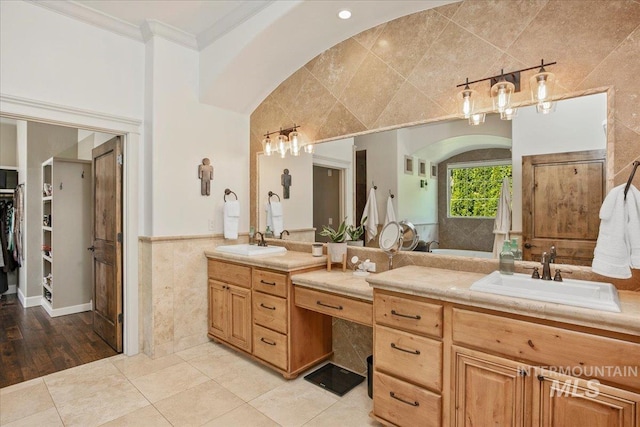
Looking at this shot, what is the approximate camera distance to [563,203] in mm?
1922

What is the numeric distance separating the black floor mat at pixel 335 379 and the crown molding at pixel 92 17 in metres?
3.29

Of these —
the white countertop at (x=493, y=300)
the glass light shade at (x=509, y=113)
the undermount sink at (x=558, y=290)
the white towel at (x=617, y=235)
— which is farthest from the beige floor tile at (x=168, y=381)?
the glass light shade at (x=509, y=113)

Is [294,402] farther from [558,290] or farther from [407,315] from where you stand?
[558,290]

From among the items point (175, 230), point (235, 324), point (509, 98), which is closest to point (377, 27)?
point (509, 98)

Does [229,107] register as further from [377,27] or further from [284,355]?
[284,355]

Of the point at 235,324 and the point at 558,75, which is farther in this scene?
the point at 235,324

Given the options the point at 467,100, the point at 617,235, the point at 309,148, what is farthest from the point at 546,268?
the point at 309,148

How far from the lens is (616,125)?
1757mm

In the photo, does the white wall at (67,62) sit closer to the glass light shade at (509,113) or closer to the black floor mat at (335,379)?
the black floor mat at (335,379)

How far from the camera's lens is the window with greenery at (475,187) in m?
2.18

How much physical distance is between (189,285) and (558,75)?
3.27m

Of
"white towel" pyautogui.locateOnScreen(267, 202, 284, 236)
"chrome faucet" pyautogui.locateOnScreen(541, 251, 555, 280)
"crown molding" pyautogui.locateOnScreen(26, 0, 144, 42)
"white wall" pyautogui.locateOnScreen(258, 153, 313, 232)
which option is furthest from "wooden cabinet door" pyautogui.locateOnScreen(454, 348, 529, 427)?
"crown molding" pyautogui.locateOnScreen(26, 0, 144, 42)

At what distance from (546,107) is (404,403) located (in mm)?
Result: 1865

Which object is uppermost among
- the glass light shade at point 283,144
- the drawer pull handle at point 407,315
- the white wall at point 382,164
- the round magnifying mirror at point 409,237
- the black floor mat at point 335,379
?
the glass light shade at point 283,144
